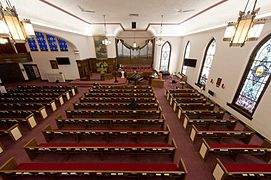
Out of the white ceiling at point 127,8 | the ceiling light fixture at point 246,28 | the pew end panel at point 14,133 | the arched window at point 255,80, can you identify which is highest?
the white ceiling at point 127,8

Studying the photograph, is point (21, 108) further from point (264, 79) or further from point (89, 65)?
point (264, 79)

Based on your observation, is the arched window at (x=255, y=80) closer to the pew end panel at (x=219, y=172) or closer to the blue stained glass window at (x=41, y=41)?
the pew end panel at (x=219, y=172)

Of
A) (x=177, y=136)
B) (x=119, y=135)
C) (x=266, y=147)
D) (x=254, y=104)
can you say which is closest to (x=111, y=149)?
(x=119, y=135)

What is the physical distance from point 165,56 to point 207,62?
223 inches

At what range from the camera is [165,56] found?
1302cm

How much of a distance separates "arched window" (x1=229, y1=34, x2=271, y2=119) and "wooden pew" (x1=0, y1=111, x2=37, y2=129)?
932 cm

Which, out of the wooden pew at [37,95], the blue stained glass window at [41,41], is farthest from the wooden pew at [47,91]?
the blue stained glass window at [41,41]

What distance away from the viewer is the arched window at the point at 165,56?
12.6 m

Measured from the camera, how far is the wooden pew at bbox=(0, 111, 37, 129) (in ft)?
14.3

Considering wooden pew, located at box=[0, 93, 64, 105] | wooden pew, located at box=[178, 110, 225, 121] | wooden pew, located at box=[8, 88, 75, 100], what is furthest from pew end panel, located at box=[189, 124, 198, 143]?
wooden pew, located at box=[8, 88, 75, 100]

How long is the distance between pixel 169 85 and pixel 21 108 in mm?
10278

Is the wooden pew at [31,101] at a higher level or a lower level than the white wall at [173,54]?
lower

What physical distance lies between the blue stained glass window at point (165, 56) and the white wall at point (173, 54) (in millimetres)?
366

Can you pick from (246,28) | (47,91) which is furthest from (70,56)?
(246,28)
